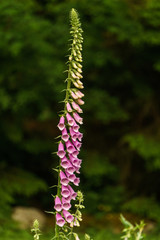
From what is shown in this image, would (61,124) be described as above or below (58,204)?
above

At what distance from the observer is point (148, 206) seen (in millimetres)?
9047

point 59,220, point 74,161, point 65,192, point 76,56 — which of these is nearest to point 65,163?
point 74,161

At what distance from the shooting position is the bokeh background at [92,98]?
8.38 meters

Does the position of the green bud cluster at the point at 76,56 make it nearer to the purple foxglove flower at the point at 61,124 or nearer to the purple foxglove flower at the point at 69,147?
the purple foxglove flower at the point at 61,124

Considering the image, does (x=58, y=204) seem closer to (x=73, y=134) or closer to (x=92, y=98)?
(x=73, y=134)

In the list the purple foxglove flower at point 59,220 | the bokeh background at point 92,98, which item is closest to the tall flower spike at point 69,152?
the purple foxglove flower at point 59,220

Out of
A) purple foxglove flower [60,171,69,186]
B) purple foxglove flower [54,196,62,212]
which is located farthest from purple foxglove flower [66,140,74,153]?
purple foxglove flower [54,196,62,212]

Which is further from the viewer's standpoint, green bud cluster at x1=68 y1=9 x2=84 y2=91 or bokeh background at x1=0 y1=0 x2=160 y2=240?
bokeh background at x1=0 y1=0 x2=160 y2=240

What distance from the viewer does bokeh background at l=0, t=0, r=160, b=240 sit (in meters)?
8.38

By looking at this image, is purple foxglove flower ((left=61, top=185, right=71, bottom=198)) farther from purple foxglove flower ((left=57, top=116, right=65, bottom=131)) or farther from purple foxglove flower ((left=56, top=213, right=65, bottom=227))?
purple foxglove flower ((left=57, top=116, right=65, bottom=131))

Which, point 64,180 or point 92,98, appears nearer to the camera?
point 64,180

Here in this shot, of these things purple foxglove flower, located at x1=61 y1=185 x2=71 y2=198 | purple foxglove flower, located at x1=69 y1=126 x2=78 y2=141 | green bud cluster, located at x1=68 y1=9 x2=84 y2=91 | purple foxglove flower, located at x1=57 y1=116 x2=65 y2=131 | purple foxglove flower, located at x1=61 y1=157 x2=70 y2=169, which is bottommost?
purple foxglove flower, located at x1=61 y1=185 x2=71 y2=198

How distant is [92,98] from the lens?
9188mm

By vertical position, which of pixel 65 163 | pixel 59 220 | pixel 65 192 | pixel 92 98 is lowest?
pixel 59 220
